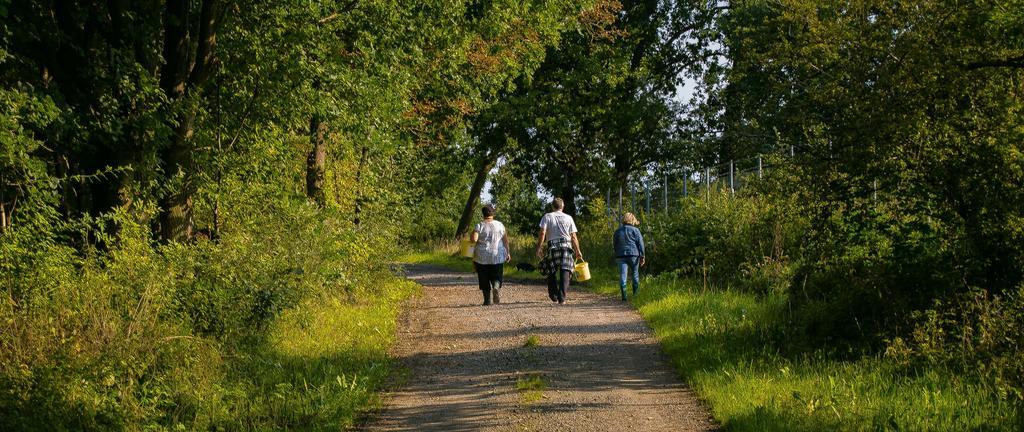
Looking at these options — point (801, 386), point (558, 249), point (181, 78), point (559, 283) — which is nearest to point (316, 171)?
point (558, 249)

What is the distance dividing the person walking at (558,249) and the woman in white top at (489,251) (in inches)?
24.8

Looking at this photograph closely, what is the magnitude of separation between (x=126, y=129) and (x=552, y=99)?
18.8m

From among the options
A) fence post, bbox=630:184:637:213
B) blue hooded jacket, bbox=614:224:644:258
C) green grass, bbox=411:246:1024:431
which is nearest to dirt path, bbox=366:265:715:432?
green grass, bbox=411:246:1024:431

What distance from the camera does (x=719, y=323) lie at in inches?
478

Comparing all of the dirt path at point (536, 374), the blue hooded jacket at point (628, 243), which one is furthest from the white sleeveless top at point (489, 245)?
the blue hooded jacket at point (628, 243)

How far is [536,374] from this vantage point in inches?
397

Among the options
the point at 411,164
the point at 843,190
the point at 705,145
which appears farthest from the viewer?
the point at 705,145

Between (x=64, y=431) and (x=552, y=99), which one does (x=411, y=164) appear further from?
(x=64, y=431)

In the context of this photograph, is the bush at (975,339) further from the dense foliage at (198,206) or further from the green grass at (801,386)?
the dense foliage at (198,206)

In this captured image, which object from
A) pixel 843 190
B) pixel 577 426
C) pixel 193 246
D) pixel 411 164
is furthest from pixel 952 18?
pixel 411 164

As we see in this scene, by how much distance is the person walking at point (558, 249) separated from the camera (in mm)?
15977

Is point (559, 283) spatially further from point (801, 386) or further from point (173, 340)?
point (173, 340)

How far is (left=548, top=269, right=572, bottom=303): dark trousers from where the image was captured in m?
16.1

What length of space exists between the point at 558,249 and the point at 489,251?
3.58 feet
